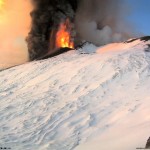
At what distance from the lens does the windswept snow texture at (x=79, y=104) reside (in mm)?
11372

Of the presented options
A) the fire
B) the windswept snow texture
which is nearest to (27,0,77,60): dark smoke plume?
the fire

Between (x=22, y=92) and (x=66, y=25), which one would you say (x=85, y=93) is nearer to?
(x=22, y=92)

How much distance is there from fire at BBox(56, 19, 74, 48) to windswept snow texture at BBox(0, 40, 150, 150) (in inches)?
753

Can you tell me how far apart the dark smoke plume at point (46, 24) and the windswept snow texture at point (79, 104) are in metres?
18.8

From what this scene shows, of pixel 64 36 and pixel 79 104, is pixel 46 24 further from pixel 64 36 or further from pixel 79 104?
pixel 79 104

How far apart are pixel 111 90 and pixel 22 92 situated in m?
5.37

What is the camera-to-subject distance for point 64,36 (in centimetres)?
4641

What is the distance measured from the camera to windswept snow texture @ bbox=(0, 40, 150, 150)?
11.4m

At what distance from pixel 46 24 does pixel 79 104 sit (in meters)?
30.8

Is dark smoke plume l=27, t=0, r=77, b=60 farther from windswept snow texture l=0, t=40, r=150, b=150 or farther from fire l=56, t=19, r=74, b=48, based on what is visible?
windswept snow texture l=0, t=40, r=150, b=150

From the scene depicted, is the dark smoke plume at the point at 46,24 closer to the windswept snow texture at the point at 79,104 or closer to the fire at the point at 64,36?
the fire at the point at 64,36

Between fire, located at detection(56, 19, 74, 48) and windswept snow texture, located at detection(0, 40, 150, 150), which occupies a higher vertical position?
fire, located at detection(56, 19, 74, 48)

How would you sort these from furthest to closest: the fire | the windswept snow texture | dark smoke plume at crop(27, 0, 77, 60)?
the fire → dark smoke plume at crop(27, 0, 77, 60) → the windswept snow texture

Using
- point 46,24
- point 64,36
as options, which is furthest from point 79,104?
point 64,36
